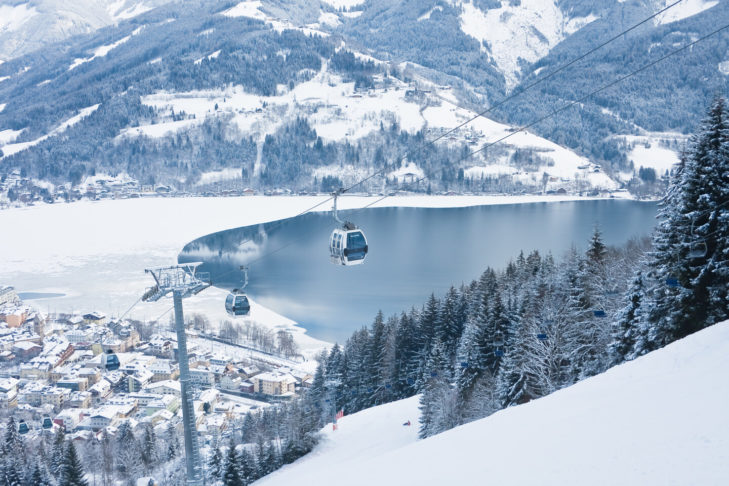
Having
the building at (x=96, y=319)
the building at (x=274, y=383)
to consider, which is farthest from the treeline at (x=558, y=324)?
the building at (x=96, y=319)

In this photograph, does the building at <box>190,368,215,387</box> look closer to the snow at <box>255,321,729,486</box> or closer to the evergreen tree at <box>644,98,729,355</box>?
the snow at <box>255,321,729,486</box>

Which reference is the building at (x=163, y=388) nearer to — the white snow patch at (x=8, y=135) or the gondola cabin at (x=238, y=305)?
the gondola cabin at (x=238, y=305)

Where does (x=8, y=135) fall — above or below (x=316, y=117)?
below

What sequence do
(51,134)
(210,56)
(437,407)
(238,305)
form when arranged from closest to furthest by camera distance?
(238,305)
(437,407)
(51,134)
(210,56)

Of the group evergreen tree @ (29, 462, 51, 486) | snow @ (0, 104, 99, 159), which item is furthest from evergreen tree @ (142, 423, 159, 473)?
snow @ (0, 104, 99, 159)

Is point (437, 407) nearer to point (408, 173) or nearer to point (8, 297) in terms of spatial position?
point (8, 297)

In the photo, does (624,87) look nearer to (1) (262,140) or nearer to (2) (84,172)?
(1) (262,140)

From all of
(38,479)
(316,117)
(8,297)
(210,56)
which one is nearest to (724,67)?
(316,117)
